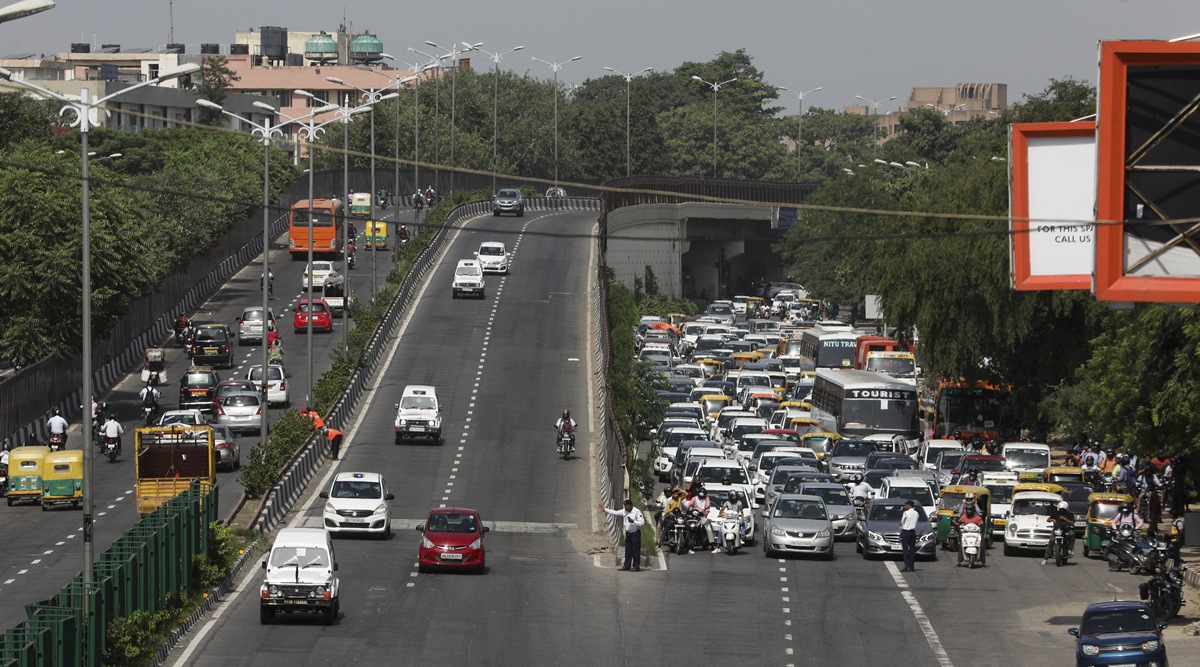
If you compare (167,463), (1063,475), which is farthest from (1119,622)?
(167,463)

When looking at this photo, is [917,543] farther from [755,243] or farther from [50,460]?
[755,243]

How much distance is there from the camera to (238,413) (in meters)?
59.5

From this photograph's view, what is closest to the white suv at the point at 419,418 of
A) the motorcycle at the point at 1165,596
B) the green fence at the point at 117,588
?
the green fence at the point at 117,588

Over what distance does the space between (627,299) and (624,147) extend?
88995mm

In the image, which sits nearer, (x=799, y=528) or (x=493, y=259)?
(x=799, y=528)

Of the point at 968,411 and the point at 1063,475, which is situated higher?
the point at 968,411

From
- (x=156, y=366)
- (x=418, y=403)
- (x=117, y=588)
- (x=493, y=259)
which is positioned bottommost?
(x=117, y=588)

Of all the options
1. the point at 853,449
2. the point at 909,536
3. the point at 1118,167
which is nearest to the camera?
the point at 1118,167

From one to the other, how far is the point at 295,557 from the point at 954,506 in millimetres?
17709

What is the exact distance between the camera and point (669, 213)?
11944cm

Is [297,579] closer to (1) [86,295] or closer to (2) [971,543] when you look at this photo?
(1) [86,295]

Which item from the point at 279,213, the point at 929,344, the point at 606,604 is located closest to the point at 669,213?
the point at 279,213

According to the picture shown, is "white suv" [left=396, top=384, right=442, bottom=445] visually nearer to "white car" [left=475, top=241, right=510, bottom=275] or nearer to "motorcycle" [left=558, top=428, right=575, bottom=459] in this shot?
"motorcycle" [left=558, top=428, right=575, bottom=459]

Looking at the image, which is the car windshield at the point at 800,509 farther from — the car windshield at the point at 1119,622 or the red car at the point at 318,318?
the red car at the point at 318,318
